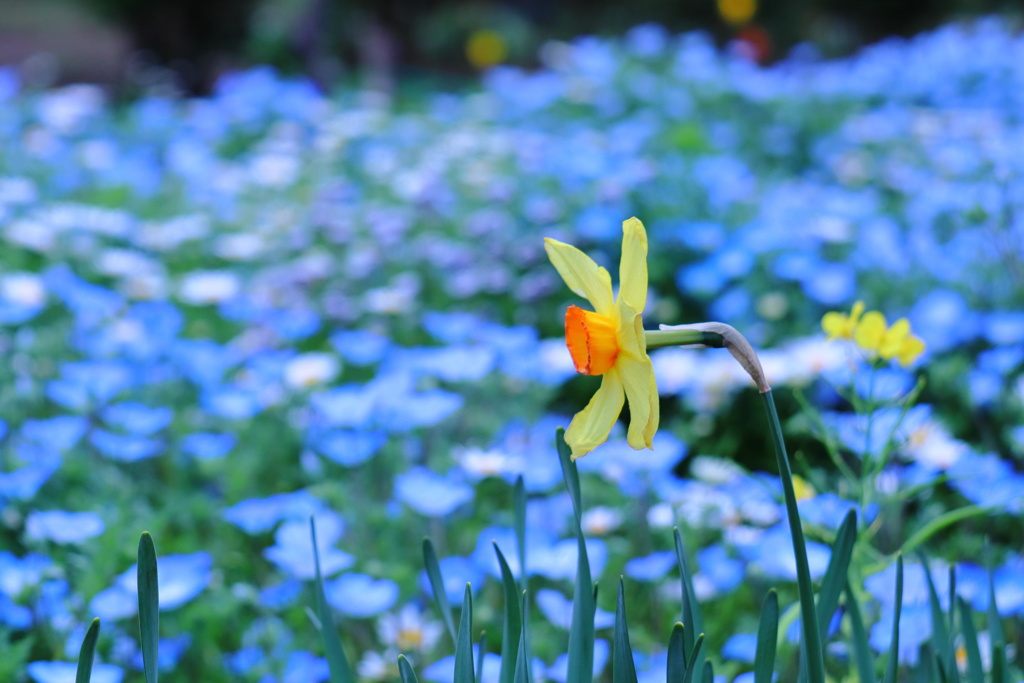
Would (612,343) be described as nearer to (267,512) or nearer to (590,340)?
(590,340)

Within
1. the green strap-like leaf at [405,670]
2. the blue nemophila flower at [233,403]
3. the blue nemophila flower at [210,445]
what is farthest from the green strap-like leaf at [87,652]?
the blue nemophila flower at [233,403]

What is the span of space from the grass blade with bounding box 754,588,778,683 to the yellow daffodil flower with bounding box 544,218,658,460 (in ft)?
0.56

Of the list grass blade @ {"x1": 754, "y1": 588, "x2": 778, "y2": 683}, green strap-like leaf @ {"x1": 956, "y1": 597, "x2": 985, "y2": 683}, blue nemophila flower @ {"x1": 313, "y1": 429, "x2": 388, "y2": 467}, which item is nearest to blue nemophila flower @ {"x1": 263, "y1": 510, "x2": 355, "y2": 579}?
blue nemophila flower @ {"x1": 313, "y1": 429, "x2": 388, "y2": 467}

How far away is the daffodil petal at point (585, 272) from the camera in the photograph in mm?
528

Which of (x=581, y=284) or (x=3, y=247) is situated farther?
(x=3, y=247)

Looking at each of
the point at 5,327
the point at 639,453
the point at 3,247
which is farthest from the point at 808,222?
the point at 3,247

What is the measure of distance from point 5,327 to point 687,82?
9.01 feet

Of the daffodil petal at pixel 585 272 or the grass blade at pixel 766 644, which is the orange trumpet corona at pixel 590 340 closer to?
the daffodil petal at pixel 585 272

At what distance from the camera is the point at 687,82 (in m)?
3.54

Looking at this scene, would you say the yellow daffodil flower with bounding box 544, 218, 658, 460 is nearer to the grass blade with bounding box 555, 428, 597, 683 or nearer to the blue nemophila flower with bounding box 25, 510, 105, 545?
the grass blade with bounding box 555, 428, 597, 683

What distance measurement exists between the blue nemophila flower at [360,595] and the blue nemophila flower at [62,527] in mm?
295

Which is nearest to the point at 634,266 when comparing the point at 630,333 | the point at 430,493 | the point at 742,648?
the point at 630,333

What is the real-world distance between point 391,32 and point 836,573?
17.8 ft

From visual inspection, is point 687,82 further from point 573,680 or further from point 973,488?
point 573,680
